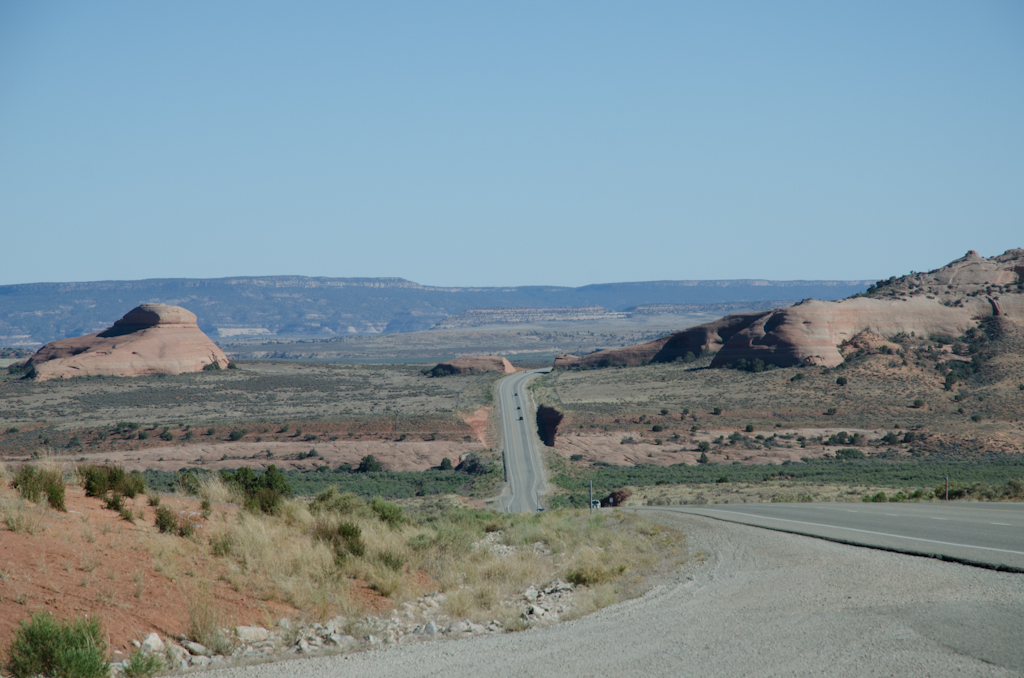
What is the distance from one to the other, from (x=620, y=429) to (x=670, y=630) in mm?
54348

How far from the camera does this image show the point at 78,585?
9.15 m

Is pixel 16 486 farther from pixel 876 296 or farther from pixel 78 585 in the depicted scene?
pixel 876 296

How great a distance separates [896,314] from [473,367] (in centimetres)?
6662

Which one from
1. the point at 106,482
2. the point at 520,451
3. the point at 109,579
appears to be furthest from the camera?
the point at 520,451

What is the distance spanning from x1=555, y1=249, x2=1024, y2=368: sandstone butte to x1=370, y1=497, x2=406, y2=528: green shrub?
71495 millimetres

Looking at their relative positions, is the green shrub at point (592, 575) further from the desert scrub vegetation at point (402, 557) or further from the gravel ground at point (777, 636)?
the gravel ground at point (777, 636)

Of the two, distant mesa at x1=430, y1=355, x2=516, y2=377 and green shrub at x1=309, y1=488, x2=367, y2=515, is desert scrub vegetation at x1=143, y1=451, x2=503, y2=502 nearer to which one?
green shrub at x1=309, y1=488, x2=367, y2=515

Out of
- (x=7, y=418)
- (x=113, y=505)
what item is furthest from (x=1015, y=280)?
(x=7, y=418)

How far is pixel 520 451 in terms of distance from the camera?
60094 mm

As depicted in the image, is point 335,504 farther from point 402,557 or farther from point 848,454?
point 848,454

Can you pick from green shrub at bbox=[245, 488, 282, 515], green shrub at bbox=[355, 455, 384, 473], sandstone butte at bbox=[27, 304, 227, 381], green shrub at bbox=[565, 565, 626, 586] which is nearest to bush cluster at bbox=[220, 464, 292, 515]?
green shrub at bbox=[245, 488, 282, 515]

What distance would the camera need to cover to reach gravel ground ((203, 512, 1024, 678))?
7.35 meters

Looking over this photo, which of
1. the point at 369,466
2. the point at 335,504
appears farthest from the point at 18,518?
the point at 369,466

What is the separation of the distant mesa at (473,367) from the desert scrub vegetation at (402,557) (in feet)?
347
